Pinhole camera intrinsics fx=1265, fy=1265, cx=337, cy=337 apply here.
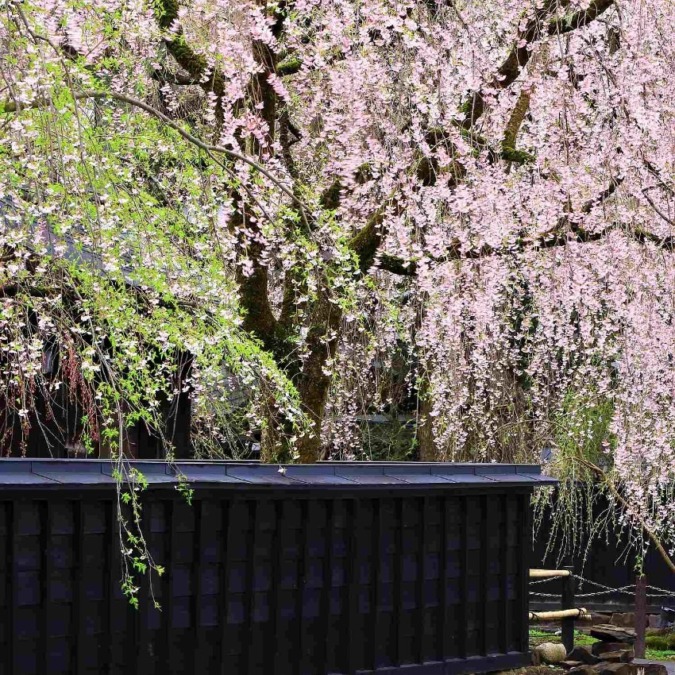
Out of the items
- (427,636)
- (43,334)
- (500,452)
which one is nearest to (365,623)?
(427,636)

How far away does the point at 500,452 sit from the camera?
1425 centimetres

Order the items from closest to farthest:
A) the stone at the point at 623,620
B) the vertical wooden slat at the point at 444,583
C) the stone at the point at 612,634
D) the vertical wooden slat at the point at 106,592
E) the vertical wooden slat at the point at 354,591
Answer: the vertical wooden slat at the point at 106,592 < the vertical wooden slat at the point at 354,591 < the vertical wooden slat at the point at 444,583 < the stone at the point at 612,634 < the stone at the point at 623,620

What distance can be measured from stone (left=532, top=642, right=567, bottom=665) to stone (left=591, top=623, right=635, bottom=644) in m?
1.23

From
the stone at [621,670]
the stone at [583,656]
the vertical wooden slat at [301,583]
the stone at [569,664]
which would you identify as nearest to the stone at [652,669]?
the stone at [621,670]

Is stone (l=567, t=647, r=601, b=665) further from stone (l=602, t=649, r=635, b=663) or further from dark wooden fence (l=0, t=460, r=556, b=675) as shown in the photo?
dark wooden fence (l=0, t=460, r=556, b=675)

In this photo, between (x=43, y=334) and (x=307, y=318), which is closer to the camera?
(x=43, y=334)

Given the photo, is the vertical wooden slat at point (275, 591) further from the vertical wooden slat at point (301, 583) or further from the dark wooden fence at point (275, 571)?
the vertical wooden slat at point (301, 583)

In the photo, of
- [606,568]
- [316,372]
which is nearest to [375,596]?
[316,372]

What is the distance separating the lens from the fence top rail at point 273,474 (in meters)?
5.40

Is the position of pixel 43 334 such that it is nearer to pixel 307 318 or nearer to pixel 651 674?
pixel 307 318

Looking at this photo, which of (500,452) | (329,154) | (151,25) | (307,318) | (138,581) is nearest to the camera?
(138,581)

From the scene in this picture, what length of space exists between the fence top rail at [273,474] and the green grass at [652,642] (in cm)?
402

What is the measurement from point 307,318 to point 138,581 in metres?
4.56

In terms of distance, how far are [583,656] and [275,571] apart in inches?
201
